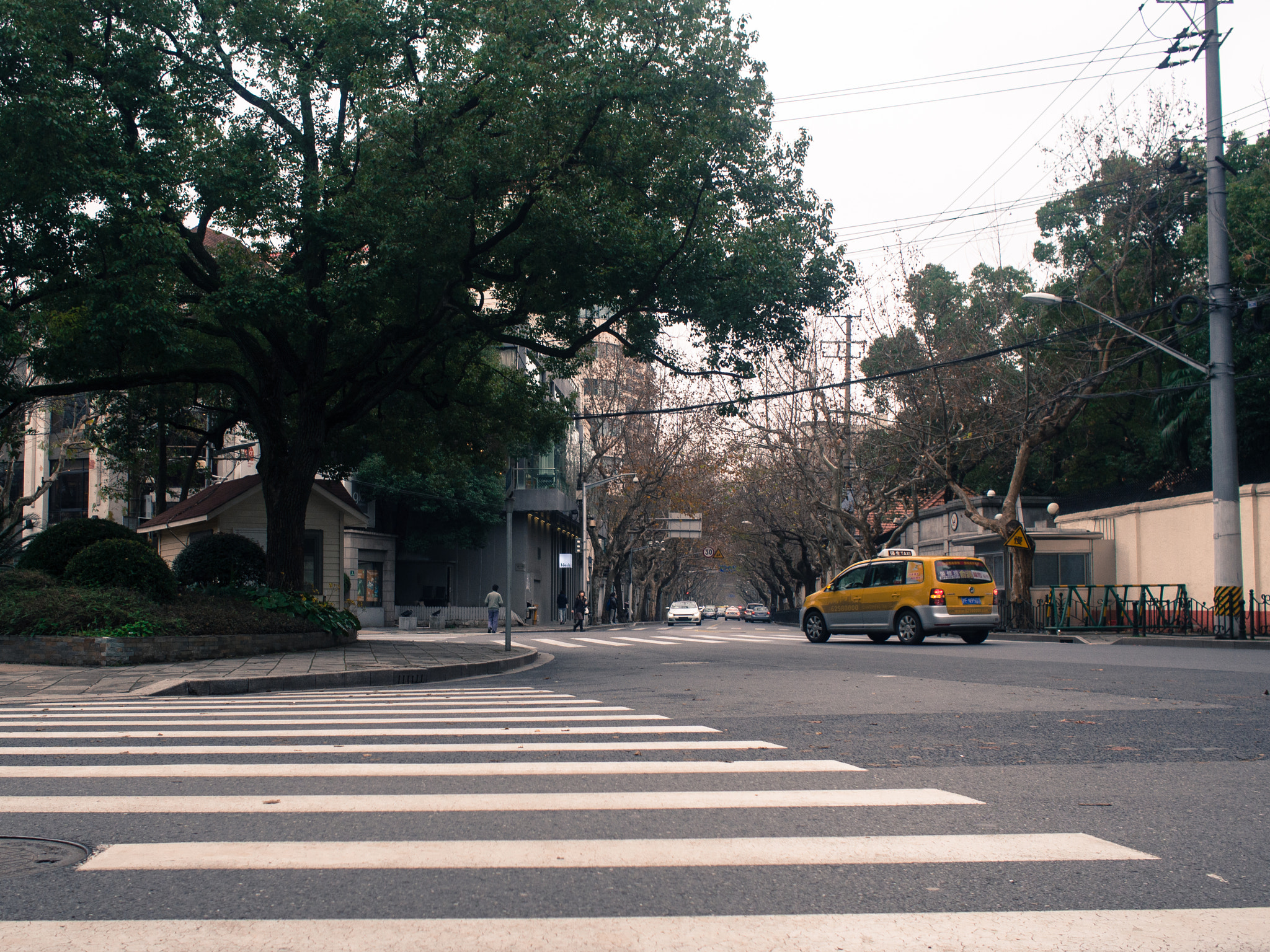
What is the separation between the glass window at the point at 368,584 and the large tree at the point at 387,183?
20.6 m

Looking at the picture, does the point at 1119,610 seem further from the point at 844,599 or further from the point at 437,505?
the point at 437,505

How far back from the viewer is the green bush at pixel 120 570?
1623cm

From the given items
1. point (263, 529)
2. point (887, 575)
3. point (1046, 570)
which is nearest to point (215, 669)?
point (887, 575)

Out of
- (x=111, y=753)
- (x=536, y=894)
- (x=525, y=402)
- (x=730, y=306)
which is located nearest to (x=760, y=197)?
(x=730, y=306)

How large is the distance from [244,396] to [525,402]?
6079 millimetres

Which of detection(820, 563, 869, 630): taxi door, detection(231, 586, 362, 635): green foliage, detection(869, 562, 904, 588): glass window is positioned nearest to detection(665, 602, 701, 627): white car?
detection(820, 563, 869, 630): taxi door

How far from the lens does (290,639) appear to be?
57.5 ft

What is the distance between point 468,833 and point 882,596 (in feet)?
62.7

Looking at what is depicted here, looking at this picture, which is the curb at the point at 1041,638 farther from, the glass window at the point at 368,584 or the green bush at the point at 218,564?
the glass window at the point at 368,584

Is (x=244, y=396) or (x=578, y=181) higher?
(x=578, y=181)

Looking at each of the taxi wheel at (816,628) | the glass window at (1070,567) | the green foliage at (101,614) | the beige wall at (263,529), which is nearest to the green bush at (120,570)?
the green foliage at (101,614)

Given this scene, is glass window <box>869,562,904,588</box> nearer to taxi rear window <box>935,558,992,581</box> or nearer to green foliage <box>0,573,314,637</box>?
taxi rear window <box>935,558,992,581</box>

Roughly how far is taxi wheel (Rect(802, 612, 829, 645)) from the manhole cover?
2141 centimetres

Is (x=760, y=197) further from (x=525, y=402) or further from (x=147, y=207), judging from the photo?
(x=147, y=207)
